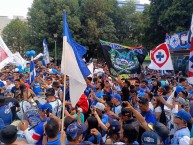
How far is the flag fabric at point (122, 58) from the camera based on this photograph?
9703mm

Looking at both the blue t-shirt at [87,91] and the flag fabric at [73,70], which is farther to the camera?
the blue t-shirt at [87,91]

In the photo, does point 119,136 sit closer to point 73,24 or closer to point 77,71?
point 77,71

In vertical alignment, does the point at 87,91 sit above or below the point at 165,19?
below

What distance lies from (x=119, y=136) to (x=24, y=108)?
2.98 metres

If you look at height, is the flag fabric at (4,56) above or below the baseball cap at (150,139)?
above

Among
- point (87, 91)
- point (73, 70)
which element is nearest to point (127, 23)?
point (87, 91)

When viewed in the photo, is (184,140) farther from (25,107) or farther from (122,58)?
(122,58)

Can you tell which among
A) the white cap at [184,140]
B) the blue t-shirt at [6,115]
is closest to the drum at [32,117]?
the blue t-shirt at [6,115]

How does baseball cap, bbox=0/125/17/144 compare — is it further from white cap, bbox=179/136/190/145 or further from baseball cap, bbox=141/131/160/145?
white cap, bbox=179/136/190/145

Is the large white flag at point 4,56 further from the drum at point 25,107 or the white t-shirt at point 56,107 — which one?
the white t-shirt at point 56,107

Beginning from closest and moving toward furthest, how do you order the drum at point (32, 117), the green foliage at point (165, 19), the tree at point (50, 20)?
the drum at point (32, 117), the green foliage at point (165, 19), the tree at point (50, 20)

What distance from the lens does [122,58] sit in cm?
979

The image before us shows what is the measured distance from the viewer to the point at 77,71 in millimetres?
5109

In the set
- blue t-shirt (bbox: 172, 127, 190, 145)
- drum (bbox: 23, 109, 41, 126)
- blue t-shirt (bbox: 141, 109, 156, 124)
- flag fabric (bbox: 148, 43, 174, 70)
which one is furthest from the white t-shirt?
flag fabric (bbox: 148, 43, 174, 70)
